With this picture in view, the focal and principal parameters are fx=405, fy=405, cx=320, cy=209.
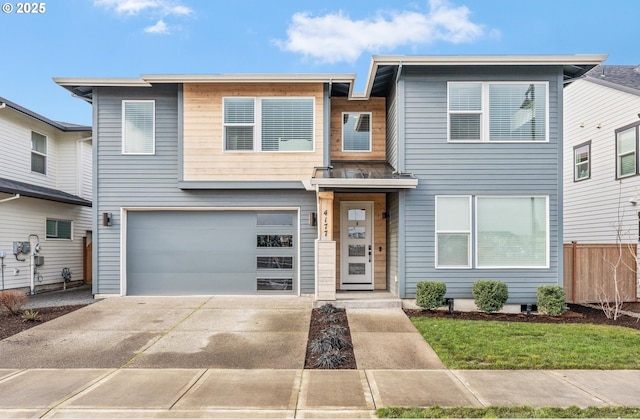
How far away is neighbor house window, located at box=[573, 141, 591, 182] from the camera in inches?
489

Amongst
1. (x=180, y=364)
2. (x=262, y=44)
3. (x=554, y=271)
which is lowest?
(x=180, y=364)

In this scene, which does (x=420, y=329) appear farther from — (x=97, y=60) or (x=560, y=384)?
(x=97, y=60)

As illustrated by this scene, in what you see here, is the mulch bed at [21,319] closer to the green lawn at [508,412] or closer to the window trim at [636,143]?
the green lawn at [508,412]

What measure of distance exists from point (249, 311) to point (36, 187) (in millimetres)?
7856

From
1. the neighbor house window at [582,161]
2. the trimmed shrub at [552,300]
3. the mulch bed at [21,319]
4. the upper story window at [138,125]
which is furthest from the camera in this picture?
the neighbor house window at [582,161]

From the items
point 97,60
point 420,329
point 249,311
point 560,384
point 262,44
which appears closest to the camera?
point 560,384

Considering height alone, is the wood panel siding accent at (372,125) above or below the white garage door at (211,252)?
above

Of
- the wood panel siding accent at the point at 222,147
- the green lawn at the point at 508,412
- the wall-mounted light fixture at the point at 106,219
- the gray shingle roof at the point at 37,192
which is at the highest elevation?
the wood panel siding accent at the point at 222,147

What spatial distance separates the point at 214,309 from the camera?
831 centimetres

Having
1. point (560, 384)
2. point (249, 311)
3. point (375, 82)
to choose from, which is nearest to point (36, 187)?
point (249, 311)

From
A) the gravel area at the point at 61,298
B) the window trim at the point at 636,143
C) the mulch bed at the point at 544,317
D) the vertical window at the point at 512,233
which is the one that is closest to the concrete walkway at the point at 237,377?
the mulch bed at the point at 544,317

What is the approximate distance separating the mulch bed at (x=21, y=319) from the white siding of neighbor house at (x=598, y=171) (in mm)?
12935

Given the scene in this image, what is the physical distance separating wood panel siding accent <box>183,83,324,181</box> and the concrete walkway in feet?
11.4

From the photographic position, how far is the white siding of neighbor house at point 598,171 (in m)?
10.8
